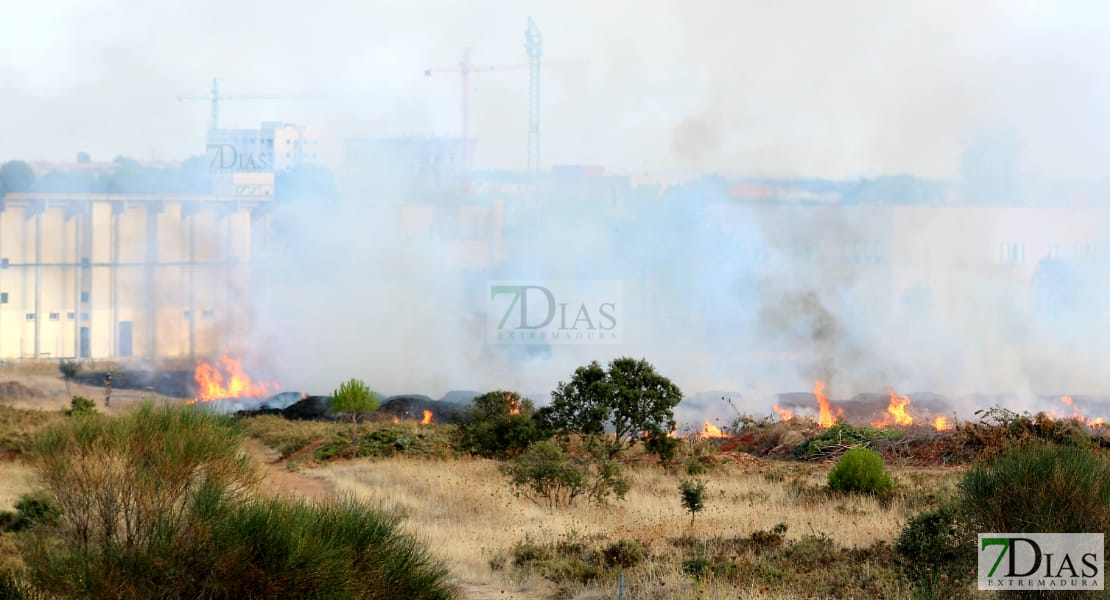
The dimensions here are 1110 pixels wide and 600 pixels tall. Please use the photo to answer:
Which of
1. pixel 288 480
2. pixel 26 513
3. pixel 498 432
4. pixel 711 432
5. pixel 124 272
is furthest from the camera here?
pixel 124 272

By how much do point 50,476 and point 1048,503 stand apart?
31.4ft

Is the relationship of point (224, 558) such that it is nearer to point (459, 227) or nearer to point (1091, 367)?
point (1091, 367)

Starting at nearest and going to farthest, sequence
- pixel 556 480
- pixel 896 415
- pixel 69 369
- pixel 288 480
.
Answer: pixel 556 480 → pixel 288 480 → pixel 896 415 → pixel 69 369

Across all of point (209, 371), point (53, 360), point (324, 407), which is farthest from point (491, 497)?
point (53, 360)

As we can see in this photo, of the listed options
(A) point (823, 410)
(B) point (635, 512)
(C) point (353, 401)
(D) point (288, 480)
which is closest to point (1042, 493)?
(B) point (635, 512)

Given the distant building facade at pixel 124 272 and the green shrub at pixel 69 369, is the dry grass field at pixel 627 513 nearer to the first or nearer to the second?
the green shrub at pixel 69 369

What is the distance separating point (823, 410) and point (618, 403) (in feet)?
42.5

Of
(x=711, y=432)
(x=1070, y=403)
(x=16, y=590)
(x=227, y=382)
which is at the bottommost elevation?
(x=711, y=432)

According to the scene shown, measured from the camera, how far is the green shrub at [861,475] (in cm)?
1822

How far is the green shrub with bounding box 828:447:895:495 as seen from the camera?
18.2 meters

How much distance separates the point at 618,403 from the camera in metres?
23.5

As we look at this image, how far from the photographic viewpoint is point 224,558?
7.78 meters

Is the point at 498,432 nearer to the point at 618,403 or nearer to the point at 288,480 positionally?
the point at 618,403

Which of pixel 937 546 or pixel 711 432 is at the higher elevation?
pixel 937 546
